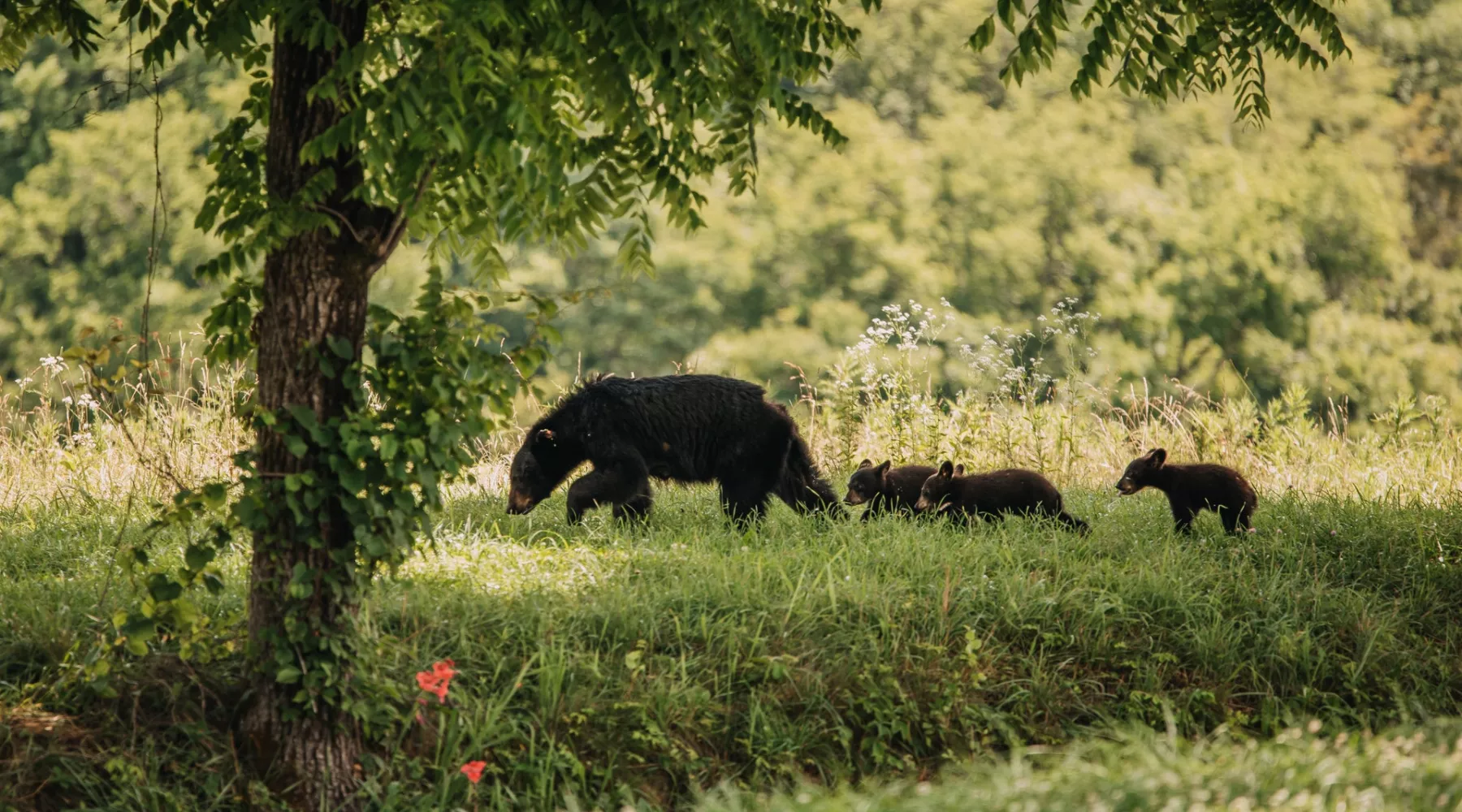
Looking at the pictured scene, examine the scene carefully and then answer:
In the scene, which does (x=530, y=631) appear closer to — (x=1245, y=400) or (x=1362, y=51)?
(x=1245, y=400)

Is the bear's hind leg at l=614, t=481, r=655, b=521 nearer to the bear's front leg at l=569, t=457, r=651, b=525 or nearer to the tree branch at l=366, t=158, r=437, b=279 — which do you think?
the bear's front leg at l=569, t=457, r=651, b=525

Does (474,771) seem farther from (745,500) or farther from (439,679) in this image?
(745,500)

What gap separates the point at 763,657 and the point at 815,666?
285 millimetres

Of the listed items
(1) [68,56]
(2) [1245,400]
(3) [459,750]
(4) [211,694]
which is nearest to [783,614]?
(3) [459,750]

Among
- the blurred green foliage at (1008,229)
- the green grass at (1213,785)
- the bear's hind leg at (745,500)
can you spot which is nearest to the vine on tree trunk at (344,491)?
the green grass at (1213,785)

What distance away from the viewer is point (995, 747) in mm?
5984

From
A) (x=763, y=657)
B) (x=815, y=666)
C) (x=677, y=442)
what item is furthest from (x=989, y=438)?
(x=763, y=657)

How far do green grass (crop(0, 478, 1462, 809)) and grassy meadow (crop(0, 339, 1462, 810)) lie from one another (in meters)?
0.02

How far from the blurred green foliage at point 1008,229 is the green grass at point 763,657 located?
17705 millimetres

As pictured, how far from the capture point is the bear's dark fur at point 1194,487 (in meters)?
8.12

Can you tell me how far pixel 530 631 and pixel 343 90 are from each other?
269 centimetres

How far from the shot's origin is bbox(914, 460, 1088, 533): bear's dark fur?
27.9 ft

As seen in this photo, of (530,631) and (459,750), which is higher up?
(530,631)

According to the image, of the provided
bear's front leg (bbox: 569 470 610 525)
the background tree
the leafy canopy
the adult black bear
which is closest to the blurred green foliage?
the adult black bear
